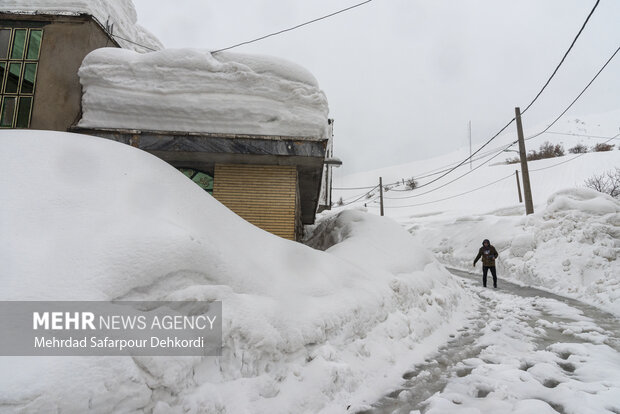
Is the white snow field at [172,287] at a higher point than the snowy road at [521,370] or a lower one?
higher

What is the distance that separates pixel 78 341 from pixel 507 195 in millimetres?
36688

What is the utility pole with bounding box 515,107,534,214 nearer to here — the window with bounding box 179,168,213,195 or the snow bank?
the snow bank

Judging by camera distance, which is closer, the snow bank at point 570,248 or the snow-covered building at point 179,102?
the snow-covered building at point 179,102

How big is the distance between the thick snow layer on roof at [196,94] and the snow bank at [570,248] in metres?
7.23

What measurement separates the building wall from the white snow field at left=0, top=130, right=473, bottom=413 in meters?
2.18

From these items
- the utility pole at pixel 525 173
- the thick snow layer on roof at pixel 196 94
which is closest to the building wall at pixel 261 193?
the thick snow layer on roof at pixel 196 94

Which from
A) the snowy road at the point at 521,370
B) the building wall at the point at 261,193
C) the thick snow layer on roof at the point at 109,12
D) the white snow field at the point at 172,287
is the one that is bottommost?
the snowy road at the point at 521,370

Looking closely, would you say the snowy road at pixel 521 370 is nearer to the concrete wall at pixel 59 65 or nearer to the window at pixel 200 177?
the window at pixel 200 177

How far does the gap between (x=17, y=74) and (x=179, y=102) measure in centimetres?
339

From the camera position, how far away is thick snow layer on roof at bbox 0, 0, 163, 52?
21.7 ft

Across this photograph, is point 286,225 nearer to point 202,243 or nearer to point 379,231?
point 379,231

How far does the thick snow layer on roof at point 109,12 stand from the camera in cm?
662

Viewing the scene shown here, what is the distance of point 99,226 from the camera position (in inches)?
98.3

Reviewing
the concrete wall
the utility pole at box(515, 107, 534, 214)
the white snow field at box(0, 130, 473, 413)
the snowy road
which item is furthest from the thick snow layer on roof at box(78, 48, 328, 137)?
the utility pole at box(515, 107, 534, 214)
